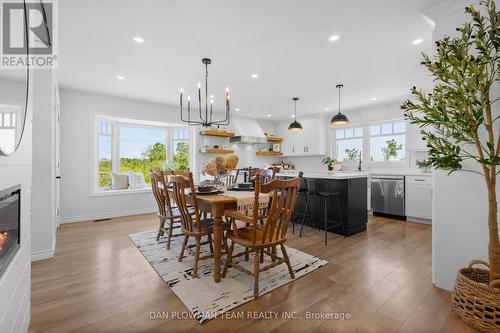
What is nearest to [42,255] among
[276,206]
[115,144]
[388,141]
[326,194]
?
[276,206]

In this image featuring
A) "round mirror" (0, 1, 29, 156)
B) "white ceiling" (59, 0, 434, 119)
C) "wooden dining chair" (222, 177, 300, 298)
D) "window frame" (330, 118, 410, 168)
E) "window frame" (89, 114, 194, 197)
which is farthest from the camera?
"window frame" (330, 118, 410, 168)

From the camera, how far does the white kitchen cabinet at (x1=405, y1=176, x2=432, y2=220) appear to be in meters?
4.45

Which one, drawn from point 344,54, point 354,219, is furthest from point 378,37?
point 354,219

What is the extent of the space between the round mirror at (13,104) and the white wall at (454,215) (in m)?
3.03

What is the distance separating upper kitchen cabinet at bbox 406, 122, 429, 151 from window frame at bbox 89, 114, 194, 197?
522 centimetres

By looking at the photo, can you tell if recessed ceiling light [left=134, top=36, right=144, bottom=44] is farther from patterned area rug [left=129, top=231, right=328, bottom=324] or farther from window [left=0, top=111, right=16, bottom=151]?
patterned area rug [left=129, top=231, right=328, bottom=324]

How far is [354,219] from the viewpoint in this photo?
149 inches

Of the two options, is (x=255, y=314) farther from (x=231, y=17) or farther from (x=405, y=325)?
(x=231, y=17)

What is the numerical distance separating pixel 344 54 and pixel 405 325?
9.78 ft

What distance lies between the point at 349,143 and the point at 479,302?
5.29m

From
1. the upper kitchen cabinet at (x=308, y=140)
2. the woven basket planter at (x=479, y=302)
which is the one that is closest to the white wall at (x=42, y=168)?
the woven basket planter at (x=479, y=302)

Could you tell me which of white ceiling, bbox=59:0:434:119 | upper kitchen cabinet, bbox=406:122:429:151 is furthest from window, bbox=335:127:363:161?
white ceiling, bbox=59:0:434:119

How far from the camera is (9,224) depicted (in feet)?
3.85

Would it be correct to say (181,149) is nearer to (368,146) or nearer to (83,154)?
(83,154)
